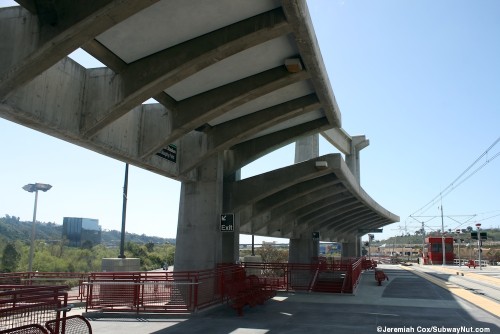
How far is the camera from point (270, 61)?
11.2 metres

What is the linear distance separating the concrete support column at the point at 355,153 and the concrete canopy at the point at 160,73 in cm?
3438

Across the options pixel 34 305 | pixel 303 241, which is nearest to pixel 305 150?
pixel 303 241

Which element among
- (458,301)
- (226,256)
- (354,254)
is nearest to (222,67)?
(226,256)

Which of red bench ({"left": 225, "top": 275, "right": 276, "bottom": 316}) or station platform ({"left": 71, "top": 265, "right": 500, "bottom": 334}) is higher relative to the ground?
red bench ({"left": 225, "top": 275, "right": 276, "bottom": 316})

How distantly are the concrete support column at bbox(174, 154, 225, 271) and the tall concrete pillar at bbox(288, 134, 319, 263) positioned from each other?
20.3 meters

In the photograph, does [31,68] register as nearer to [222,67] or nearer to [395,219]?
[222,67]


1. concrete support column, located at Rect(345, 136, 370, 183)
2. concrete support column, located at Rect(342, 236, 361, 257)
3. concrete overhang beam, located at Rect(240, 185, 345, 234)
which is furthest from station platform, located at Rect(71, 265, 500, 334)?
concrete support column, located at Rect(342, 236, 361, 257)

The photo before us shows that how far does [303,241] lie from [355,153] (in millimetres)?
18185

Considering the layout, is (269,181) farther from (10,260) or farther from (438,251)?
(438,251)

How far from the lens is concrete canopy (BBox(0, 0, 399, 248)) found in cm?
738

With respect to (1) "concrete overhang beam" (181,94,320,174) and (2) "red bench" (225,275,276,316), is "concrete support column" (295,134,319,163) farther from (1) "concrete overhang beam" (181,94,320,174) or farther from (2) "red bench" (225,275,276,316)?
(2) "red bench" (225,275,276,316)

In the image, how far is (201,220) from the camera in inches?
634

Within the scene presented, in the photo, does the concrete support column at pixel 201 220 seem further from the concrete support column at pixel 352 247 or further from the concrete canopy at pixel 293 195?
the concrete support column at pixel 352 247

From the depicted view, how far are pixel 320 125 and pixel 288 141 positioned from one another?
5.07 ft
